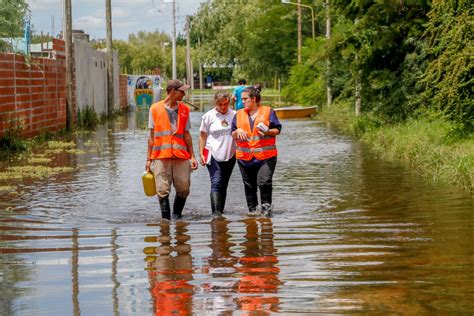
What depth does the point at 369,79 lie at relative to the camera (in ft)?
89.4

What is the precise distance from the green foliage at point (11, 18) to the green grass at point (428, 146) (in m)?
8.98

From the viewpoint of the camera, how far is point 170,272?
8234mm

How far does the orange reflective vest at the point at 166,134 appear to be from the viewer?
11539 millimetres

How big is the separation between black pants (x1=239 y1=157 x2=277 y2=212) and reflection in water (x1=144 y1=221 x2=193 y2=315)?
55.0 inches

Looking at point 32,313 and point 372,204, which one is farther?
point 372,204

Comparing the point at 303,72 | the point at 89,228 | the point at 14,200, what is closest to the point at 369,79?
the point at 14,200

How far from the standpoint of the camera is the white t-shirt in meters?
12.0

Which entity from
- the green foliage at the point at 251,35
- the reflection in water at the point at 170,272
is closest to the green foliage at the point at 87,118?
the reflection in water at the point at 170,272

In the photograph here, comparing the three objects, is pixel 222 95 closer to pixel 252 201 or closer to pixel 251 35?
pixel 252 201

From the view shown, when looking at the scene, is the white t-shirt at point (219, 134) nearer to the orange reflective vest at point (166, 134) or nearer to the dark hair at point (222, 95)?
the dark hair at point (222, 95)

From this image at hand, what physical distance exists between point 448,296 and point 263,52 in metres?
65.6

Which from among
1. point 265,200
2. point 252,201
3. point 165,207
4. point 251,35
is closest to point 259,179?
point 265,200

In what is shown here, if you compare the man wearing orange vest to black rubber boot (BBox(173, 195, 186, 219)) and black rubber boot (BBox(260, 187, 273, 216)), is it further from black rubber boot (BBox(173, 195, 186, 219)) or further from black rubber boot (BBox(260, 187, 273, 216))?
black rubber boot (BBox(260, 187, 273, 216))

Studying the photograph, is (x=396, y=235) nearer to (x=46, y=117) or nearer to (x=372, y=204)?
(x=372, y=204)
